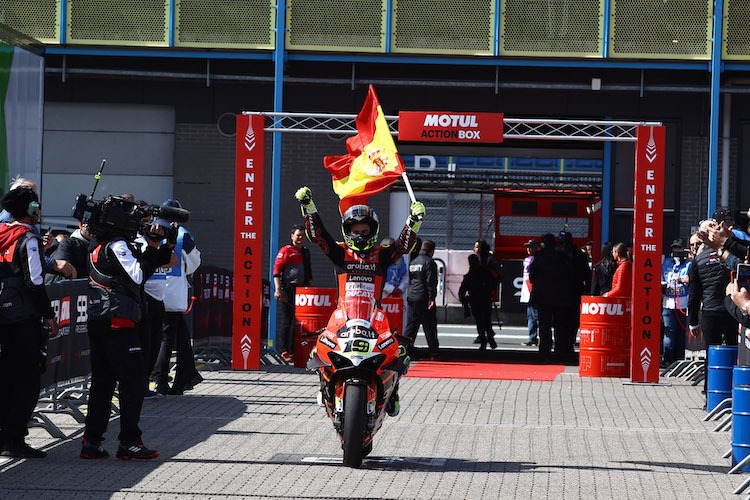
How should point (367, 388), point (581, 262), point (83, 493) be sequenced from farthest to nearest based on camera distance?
point (581, 262) < point (367, 388) < point (83, 493)

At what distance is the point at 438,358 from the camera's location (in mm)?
18703

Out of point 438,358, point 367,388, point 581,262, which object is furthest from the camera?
point 581,262

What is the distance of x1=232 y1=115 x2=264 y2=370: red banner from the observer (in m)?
15.8

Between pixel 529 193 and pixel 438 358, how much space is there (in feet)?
32.2

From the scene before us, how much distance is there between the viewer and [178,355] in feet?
43.1

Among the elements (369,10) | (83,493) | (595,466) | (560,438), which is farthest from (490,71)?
(83,493)

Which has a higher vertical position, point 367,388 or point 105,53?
point 105,53

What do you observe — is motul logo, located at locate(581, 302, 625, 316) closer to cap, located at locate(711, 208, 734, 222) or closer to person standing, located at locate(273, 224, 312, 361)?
person standing, located at locate(273, 224, 312, 361)

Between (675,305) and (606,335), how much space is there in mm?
1773

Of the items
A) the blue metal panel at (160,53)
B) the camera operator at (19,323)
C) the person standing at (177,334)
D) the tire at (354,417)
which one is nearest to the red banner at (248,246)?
the person standing at (177,334)

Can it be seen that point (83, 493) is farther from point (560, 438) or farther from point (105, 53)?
point (105, 53)

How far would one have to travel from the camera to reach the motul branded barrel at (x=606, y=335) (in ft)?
52.1

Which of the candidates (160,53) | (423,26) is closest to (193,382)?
(160,53)

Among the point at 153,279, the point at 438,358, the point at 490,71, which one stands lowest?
the point at 438,358
